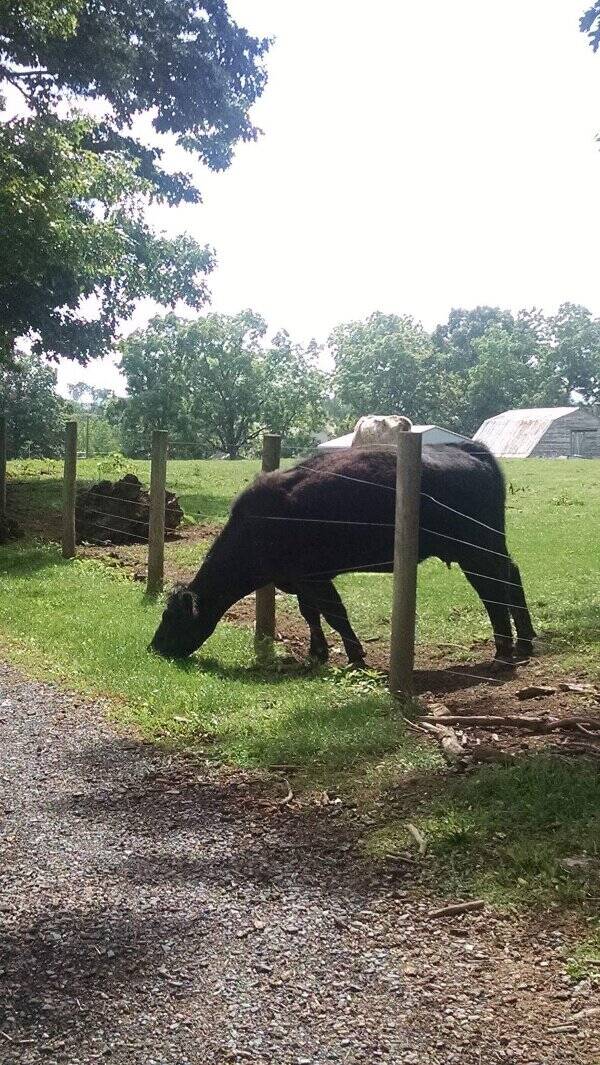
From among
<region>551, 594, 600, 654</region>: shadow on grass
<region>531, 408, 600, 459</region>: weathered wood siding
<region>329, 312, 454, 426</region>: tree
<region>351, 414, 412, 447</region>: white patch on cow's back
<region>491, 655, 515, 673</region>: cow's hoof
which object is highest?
<region>329, 312, 454, 426</region>: tree

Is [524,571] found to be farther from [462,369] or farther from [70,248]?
[462,369]

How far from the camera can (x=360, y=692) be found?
7207mm

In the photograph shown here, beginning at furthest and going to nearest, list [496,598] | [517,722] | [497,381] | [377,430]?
[497,381] → [377,430] → [496,598] → [517,722]

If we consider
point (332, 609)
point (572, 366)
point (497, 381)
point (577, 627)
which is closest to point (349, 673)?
point (332, 609)

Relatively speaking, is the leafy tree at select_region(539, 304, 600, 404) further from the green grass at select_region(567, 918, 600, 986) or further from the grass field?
the green grass at select_region(567, 918, 600, 986)

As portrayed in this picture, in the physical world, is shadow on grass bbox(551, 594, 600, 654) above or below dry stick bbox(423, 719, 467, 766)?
above

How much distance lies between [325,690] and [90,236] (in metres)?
13.0

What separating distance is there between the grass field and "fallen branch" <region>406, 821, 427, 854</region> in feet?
0.17

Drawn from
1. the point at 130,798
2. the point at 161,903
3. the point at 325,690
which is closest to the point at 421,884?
the point at 161,903

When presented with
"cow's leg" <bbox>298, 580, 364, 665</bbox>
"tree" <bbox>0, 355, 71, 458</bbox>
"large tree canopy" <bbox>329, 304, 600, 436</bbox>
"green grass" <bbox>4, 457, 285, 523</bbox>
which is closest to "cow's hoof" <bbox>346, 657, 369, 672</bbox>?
"cow's leg" <bbox>298, 580, 364, 665</bbox>

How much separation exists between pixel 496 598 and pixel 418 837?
4.63 metres

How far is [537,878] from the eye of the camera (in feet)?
13.1

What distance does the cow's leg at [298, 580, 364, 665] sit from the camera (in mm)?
8375

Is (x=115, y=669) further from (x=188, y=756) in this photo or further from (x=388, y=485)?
(x=388, y=485)
